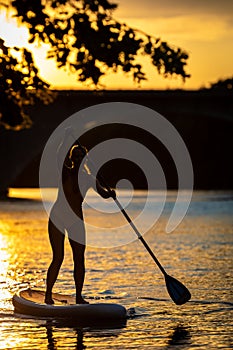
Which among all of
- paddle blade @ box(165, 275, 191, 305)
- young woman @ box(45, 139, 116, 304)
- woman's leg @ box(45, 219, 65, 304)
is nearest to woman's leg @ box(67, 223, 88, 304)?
young woman @ box(45, 139, 116, 304)

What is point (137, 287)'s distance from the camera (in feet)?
60.0

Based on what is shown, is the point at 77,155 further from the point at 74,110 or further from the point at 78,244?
the point at 74,110

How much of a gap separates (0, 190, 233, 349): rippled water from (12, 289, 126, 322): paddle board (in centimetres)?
16

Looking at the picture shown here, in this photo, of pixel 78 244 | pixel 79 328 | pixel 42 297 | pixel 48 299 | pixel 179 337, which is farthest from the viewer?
pixel 42 297

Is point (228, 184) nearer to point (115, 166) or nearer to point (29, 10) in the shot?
point (115, 166)

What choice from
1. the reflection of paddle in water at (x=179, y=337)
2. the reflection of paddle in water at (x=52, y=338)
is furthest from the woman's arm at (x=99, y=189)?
the reflection of paddle in water at (x=179, y=337)

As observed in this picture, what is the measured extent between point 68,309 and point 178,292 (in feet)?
5.14

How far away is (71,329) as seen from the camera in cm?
1385

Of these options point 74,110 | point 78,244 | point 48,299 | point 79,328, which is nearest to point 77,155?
point 78,244

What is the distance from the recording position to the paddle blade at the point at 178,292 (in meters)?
15.1

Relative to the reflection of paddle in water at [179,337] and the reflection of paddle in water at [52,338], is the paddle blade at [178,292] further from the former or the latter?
the reflection of paddle in water at [52,338]

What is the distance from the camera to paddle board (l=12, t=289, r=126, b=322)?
14234 millimetres

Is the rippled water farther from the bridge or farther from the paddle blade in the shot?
the bridge

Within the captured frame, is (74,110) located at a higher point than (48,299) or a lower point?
higher
